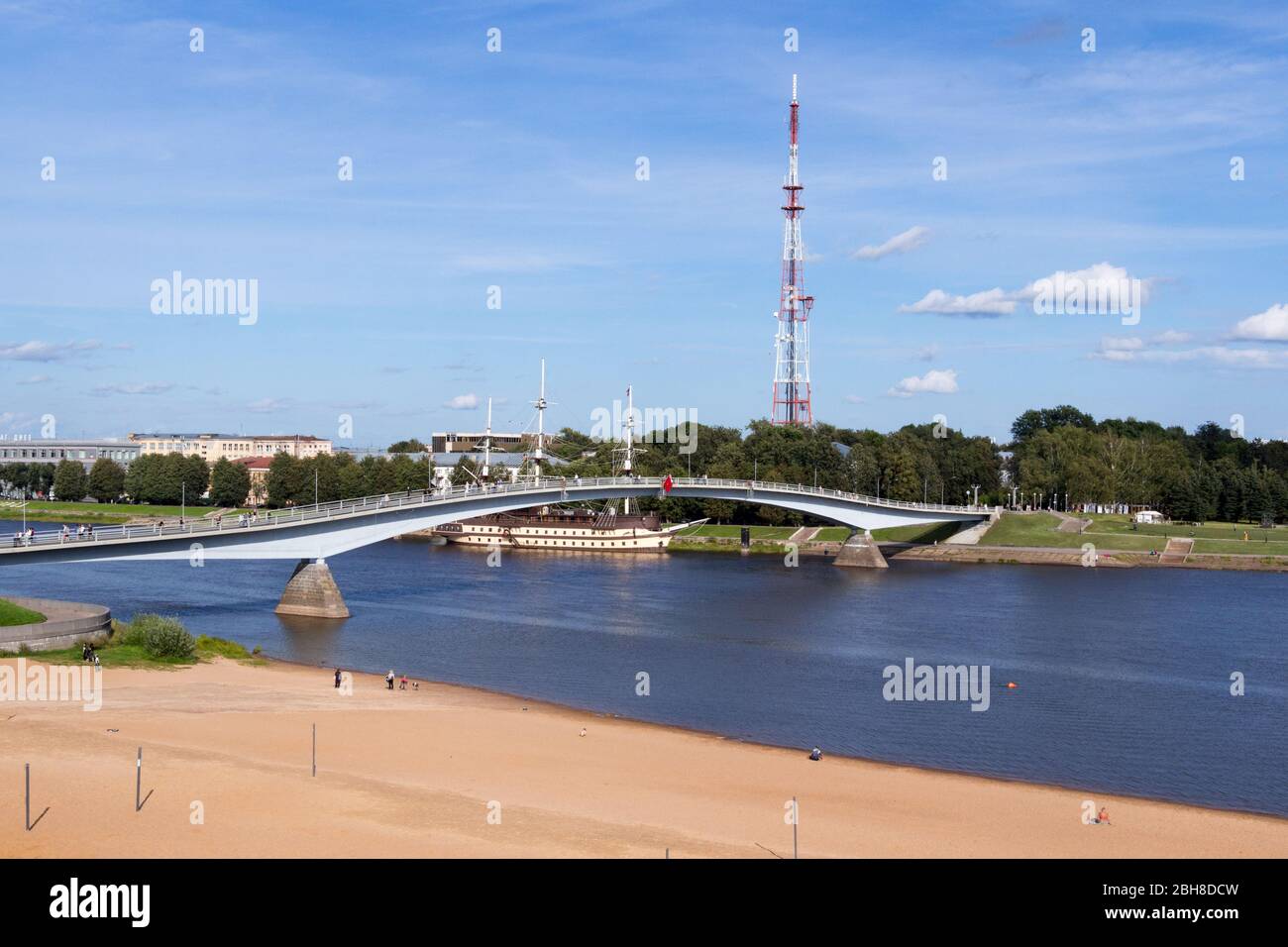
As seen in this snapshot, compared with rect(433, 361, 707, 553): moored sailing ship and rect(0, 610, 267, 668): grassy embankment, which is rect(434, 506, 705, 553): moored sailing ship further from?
rect(0, 610, 267, 668): grassy embankment

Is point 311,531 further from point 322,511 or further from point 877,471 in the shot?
point 877,471

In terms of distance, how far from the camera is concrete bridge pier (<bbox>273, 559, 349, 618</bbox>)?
5419 centimetres

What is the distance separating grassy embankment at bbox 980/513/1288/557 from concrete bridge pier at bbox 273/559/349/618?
5670 centimetres

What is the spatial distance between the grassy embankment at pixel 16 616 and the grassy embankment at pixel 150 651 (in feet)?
1.65

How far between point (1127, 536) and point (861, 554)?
828 inches

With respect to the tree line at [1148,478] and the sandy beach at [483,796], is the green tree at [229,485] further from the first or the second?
the sandy beach at [483,796]

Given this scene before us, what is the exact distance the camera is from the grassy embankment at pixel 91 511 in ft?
416

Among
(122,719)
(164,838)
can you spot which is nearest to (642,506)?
(122,719)

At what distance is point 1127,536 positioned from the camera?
307 feet

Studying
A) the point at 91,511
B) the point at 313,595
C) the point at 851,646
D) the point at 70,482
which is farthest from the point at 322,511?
the point at 70,482

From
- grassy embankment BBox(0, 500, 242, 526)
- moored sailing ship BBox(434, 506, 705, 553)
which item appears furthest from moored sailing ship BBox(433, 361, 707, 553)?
grassy embankment BBox(0, 500, 242, 526)

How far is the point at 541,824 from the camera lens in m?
22.8

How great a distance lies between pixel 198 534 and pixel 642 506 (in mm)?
75190
